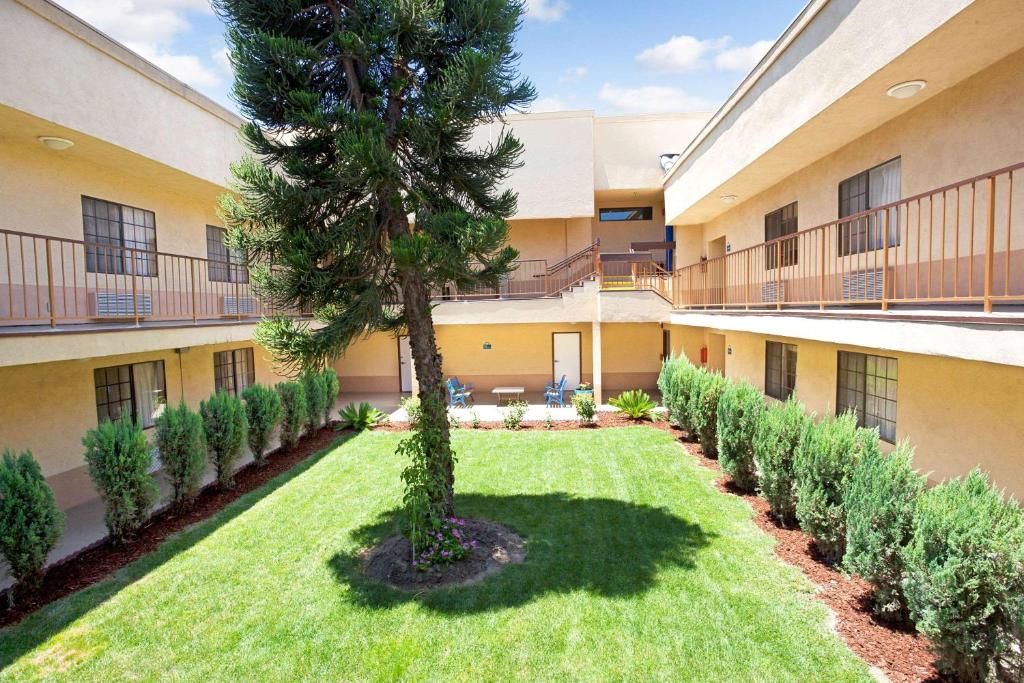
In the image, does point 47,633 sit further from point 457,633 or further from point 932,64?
point 932,64

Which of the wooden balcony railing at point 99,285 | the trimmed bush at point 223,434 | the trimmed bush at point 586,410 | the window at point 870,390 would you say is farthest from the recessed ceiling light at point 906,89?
the trimmed bush at point 223,434

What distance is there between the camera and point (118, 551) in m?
7.22

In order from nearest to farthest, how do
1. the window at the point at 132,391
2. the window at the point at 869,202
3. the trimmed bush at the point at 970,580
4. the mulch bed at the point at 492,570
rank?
the trimmed bush at the point at 970,580 → the mulch bed at the point at 492,570 → the window at the point at 869,202 → the window at the point at 132,391

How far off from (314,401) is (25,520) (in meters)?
7.87

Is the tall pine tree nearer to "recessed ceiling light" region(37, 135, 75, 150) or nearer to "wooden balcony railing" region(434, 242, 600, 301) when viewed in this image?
"recessed ceiling light" region(37, 135, 75, 150)

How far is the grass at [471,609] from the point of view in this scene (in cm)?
467

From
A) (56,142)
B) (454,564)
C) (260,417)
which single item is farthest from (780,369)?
(56,142)

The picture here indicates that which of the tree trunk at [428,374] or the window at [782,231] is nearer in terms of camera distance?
the tree trunk at [428,374]


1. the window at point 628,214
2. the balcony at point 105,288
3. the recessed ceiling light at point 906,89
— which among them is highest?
the window at point 628,214

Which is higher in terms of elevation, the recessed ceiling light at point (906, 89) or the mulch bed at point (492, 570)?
the recessed ceiling light at point (906, 89)

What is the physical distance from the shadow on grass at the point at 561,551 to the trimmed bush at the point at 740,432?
68.1 inches

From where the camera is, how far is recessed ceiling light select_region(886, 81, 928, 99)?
649cm

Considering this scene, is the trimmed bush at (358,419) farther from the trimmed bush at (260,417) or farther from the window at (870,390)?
the window at (870,390)

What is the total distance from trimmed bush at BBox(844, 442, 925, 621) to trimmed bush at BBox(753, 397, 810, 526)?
169 cm
